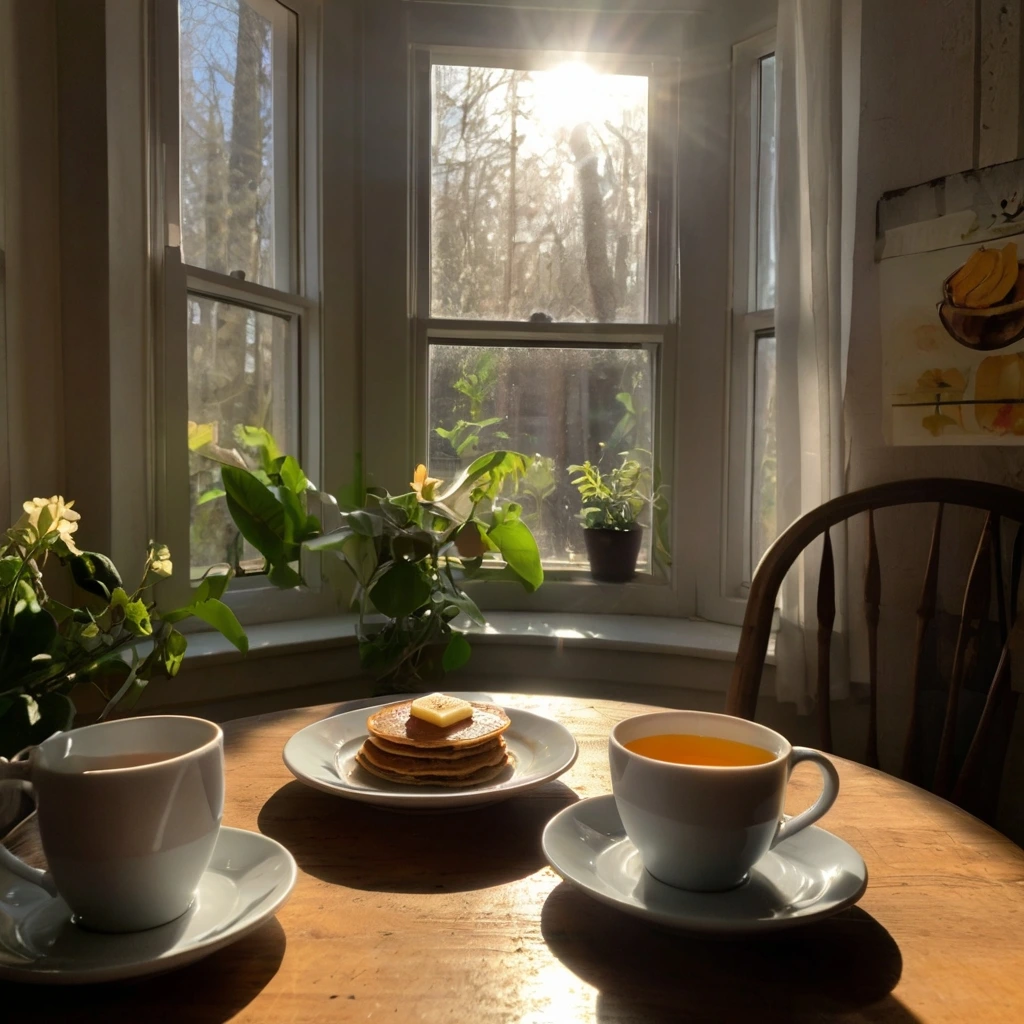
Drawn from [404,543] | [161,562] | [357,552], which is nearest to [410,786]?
[161,562]

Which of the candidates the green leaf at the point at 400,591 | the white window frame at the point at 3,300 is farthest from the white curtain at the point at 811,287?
the white window frame at the point at 3,300

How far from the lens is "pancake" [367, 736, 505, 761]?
74 cm

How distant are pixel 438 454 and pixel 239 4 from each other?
1.03 meters

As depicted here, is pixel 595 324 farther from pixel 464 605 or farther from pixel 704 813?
pixel 704 813

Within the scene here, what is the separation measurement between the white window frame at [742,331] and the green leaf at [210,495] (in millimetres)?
1099

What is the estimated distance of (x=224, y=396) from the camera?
167 cm

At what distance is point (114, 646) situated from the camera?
1006mm

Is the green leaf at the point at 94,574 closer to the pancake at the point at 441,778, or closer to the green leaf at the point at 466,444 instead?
the pancake at the point at 441,778

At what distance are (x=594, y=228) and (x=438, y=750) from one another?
1504mm

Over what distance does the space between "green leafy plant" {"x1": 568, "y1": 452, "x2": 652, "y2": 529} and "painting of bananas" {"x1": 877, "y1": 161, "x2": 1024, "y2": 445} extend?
63 centimetres

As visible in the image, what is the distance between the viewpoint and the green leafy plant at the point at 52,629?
2.81ft

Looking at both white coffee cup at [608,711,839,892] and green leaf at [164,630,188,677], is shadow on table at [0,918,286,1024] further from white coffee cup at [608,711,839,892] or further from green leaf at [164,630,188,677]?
green leaf at [164,630,188,677]

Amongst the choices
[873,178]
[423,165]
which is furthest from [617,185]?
[873,178]

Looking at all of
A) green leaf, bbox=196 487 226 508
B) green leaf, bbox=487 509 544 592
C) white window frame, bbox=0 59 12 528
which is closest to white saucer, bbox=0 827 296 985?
white window frame, bbox=0 59 12 528
